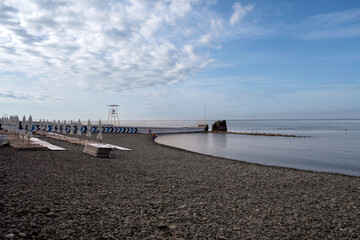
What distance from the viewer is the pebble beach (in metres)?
4.61

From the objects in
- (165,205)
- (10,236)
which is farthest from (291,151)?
(10,236)

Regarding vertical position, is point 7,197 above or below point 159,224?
above

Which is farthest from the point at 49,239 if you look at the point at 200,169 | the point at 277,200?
the point at 200,169

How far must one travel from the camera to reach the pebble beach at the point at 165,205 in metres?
4.61

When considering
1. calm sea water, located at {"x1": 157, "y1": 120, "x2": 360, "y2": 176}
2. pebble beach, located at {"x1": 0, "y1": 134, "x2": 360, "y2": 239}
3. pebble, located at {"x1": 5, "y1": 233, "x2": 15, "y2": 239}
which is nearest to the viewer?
pebble, located at {"x1": 5, "y1": 233, "x2": 15, "y2": 239}

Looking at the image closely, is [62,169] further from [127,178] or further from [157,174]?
[157,174]

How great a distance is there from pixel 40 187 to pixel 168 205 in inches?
134

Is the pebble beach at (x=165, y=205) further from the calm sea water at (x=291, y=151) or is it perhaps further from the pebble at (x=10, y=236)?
the calm sea water at (x=291, y=151)

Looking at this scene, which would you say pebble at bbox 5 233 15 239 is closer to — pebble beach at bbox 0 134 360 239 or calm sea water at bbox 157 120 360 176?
pebble beach at bbox 0 134 360 239

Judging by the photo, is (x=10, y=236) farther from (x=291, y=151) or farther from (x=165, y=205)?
(x=291, y=151)

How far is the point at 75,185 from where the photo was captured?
7449mm

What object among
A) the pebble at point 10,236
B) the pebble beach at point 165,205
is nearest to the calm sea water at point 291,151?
the pebble beach at point 165,205

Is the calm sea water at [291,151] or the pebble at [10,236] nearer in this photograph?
the pebble at [10,236]

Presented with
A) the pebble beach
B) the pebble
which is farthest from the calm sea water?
the pebble
